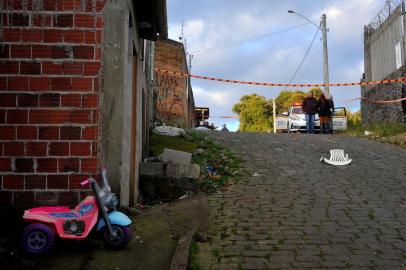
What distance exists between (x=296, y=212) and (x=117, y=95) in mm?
3271

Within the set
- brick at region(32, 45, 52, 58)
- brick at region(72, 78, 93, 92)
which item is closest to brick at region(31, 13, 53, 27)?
brick at region(32, 45, 52, 58)

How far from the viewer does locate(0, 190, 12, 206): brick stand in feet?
19.3

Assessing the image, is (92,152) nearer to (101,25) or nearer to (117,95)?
(117,95)

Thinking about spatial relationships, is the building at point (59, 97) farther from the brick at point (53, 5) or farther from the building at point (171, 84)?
the building at point (171, 84)

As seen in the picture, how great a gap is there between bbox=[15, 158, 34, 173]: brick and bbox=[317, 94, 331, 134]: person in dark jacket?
16.2m

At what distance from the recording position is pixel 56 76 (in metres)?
6.03

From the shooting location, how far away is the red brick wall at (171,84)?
23763 millimetres

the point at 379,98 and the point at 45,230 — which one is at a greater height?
the point at 379,98

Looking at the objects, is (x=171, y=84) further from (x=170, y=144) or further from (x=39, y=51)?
(x=39, y=51)

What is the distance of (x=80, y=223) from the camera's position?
206 inches

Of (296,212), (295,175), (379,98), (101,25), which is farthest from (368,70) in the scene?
(101,25)

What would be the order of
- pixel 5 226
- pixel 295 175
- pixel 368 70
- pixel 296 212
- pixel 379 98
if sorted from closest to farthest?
pixel 5 226, pixel 296 212, pixel 295 175, pixel 379 98, pixel 368 70

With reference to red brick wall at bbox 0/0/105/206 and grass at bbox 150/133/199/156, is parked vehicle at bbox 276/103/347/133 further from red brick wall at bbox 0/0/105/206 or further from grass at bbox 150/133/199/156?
red brick wall at bbox 0/0/105/206

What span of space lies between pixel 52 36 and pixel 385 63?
62.5 feet
